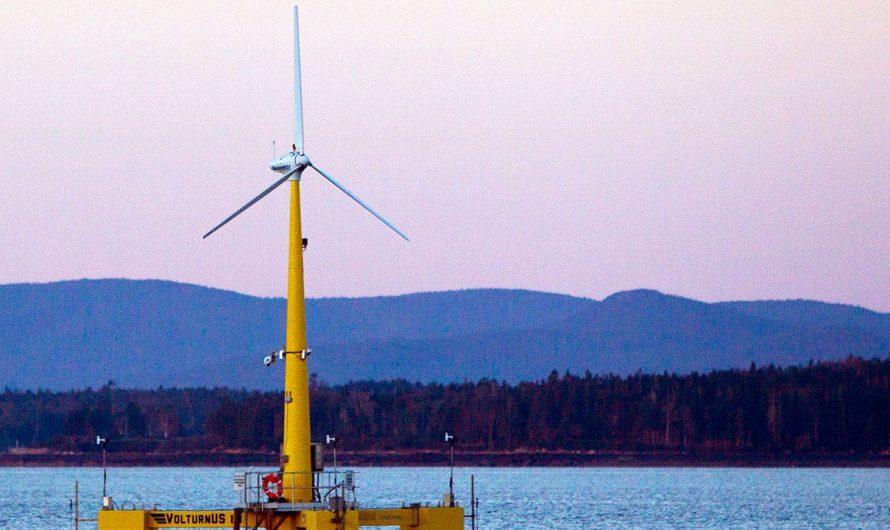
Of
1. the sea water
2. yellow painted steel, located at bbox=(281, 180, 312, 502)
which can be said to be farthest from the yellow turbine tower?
the sea water

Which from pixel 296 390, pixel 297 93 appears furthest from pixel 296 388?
pixel 297 93

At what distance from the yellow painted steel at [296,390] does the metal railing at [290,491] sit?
24mm

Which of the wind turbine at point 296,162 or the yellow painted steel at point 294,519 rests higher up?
the wind turbine at point 296,162

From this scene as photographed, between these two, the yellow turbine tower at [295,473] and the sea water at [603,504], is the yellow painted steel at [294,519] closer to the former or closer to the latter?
the yellow turbine tower at [295,473]

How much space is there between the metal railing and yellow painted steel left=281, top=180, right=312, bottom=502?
0.02 meters

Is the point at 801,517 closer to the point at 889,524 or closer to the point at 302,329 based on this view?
the point at 889,524

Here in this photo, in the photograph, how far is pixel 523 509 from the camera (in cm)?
13338

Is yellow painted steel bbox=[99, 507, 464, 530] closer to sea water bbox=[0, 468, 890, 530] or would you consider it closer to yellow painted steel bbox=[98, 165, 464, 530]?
yellow painted steel bbox=[98, 165, 464, 530]

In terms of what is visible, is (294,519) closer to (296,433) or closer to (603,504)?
(296,433)

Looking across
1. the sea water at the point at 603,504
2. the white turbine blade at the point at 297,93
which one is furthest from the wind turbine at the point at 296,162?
the sea water at the point at 603,504

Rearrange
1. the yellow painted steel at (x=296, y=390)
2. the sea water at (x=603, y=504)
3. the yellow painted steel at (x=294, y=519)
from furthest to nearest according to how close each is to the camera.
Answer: the sea water at (x=603, y=504) < the yellow painted steel at (x=296, y=390) < the yellow painted steel at (x=294, y=519)

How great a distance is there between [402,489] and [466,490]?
19.7ft

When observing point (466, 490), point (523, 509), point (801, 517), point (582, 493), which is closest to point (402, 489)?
point (466, 490)

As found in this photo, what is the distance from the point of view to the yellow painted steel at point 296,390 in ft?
152
